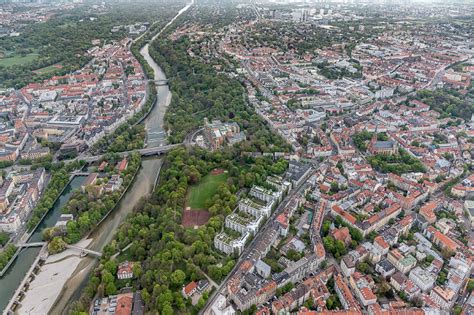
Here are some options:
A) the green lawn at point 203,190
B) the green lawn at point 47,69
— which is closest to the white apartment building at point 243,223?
the green lawn at point 203,190

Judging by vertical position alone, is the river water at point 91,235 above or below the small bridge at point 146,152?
below

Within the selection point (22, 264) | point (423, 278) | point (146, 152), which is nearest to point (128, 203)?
point (146, 152)

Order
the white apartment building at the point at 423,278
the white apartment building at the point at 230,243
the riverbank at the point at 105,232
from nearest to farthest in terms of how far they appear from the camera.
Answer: the white apartment building at the point at 423,278
the riverbank at the point at 105,232
the white apartment building at the point at 230,243

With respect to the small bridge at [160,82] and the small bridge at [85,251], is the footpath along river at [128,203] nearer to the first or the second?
the small bridge at [85,251]

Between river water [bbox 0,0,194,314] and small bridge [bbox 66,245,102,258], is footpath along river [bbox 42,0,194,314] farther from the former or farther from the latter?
small bridge [bbox 66,245,102,258]

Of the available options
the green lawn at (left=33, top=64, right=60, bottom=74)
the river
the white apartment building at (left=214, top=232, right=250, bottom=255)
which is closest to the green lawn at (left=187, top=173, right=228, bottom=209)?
the white apartment building at (left=214, top=232, right=250, bottom=255)

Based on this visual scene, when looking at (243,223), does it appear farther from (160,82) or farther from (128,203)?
(160,82)
